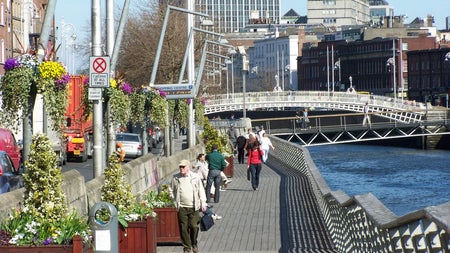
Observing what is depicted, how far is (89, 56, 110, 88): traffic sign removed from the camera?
77.5ft

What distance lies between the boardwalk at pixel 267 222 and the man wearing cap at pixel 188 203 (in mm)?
1115

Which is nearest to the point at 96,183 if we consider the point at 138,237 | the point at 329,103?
the point at 138,237

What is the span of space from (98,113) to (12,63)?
2389 mm

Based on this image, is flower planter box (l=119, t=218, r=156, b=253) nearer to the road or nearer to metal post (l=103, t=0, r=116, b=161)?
metal post (l=103, t=0, r=116, b=161)

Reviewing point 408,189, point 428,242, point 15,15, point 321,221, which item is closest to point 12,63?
point 321,221

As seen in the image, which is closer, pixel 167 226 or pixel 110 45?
pixel 167 226

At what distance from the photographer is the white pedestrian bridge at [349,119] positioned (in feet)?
352

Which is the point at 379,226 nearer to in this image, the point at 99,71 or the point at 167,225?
the point at 167,225

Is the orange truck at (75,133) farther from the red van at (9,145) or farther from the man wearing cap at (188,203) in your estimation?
the man wearing cap at (188,203)

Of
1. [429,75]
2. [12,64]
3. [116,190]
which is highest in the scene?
[429,75]

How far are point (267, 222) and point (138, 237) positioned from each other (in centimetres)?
902

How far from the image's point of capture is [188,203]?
2091 cm

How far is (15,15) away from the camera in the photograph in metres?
92.4

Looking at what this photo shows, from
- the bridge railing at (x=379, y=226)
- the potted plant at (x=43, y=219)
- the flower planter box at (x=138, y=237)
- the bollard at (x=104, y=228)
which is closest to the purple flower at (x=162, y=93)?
the bridge railing at (x=379, y=226)
